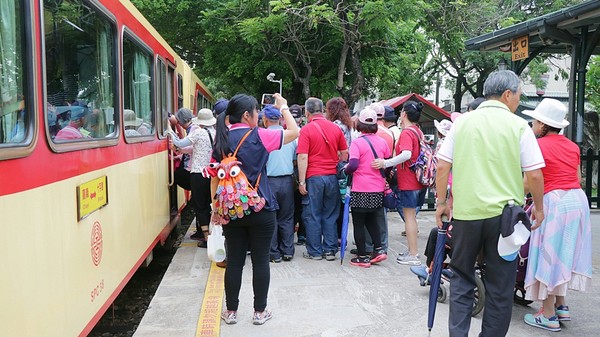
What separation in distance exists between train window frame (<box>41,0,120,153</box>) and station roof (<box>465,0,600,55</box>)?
5.21 meters

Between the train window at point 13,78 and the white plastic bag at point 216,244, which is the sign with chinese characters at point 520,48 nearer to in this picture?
the white plastic bag at point 216,244

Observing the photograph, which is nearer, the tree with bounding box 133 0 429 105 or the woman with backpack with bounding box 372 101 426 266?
the woman with backpack with bounding box 372 101 426 266

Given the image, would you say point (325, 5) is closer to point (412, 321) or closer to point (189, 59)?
point (412, 321)

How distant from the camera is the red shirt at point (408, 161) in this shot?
5.77 metres

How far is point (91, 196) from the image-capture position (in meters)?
3.47

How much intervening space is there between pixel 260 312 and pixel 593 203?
9022 mm

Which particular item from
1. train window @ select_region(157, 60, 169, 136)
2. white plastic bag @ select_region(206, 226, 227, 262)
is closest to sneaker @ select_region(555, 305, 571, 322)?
white plastic bag @ select_region(206, 226, 227, 262)

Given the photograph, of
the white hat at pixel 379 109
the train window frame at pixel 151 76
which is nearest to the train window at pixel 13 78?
the train window frame at pixel 151 76

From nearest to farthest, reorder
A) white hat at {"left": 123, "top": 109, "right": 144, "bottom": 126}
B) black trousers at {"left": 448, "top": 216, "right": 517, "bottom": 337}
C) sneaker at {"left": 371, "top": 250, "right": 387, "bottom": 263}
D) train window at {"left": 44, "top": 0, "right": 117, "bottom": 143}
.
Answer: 1. train window at {"left": 44, "top": 0, "right": 117, "bottom": 143}
2. black trousers at {"left": 448, "top": 216, "right": 517, "bottom": 337}
3. white hat at {"left": 123, "top": 109, "right": 144, "bottom": 126}
4. sneaker at {"left": 371, "top": 250, "right": 387, "bottom": 263}

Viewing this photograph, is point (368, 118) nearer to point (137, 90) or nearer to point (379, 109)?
point (379, 109)

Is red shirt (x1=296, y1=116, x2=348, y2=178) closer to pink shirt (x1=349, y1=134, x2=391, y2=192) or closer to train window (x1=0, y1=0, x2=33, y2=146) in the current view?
pink shirt (x1=349, y1=134, x2=391, y2=192)

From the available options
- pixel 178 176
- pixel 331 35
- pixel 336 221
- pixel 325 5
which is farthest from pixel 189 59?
pixel 336 221

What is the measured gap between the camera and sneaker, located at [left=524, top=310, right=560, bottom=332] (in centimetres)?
415

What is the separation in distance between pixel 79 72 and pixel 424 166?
145 inches
